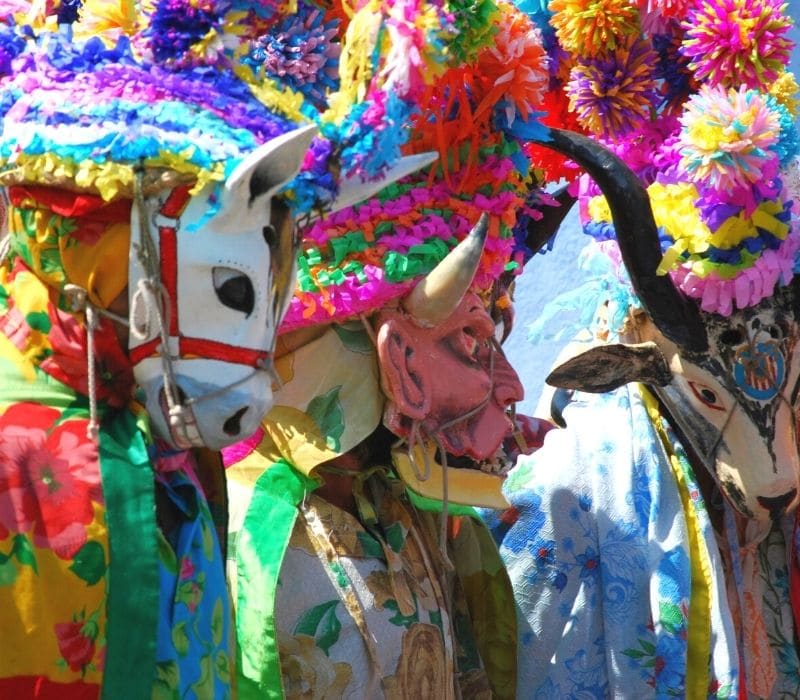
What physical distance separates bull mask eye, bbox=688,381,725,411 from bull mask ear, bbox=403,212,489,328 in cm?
79

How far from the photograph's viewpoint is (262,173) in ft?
6.79

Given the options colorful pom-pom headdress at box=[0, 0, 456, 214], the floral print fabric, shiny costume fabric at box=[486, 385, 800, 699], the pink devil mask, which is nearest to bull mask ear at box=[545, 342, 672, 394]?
shiny costume fabric at box=[486, 385, 800, 699]

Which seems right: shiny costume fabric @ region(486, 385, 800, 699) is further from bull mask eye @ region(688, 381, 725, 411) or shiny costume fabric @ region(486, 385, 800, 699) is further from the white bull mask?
the white bull mask

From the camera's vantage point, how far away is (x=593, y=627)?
11.6 feet

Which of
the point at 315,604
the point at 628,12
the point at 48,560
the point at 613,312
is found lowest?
the point at 48,560

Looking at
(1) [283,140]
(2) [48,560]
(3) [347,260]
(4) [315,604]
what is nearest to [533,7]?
(3) [347,260]

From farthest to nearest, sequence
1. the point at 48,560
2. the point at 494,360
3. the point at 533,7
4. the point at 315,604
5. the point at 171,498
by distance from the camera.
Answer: the point at 533,7 → the point at 494,360 → the point at 315,604 → the point at 171,498 → the point at 48,560

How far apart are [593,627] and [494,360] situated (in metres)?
0.72

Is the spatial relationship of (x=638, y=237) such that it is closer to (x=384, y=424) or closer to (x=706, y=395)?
(x=706, y=395)

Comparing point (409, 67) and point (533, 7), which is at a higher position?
point (533, 7)

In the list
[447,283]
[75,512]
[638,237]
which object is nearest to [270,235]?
[75,512]

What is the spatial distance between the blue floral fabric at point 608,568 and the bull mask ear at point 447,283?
2.49 feet

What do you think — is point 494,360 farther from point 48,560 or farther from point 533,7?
point 48,560

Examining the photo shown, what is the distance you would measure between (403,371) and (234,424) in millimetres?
926
